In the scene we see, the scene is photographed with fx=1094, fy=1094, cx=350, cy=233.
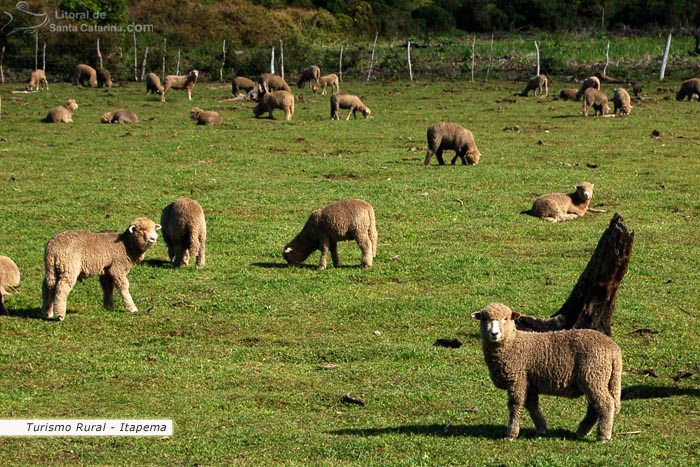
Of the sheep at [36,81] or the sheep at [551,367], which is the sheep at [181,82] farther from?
the sheep at [551,367]

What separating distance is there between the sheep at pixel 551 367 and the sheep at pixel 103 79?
146 feet

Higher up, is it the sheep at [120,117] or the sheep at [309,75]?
the sheep at [309,75]

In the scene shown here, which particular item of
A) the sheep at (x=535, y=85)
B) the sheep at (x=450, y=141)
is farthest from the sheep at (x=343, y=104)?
the sheep at (x=450, y=141)

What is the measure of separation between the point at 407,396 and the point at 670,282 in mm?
6984

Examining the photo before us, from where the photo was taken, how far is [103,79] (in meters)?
51.5

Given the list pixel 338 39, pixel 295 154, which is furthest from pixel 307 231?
pixel 338 39

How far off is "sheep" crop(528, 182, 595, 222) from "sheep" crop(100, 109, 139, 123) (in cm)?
1839

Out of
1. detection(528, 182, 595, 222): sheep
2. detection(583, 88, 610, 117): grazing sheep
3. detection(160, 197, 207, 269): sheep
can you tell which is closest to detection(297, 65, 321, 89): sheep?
detection(583, 88, 610, 117): grazing sheep

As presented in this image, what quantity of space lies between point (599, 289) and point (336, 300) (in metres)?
4.35

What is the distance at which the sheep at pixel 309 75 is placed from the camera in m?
50.8

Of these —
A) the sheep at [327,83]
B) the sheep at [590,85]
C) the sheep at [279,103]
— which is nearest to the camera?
the sheep at [279,103]

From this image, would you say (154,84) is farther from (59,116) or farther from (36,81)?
(59,116)

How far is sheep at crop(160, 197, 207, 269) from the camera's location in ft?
54.8

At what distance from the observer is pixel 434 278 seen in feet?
55.0
